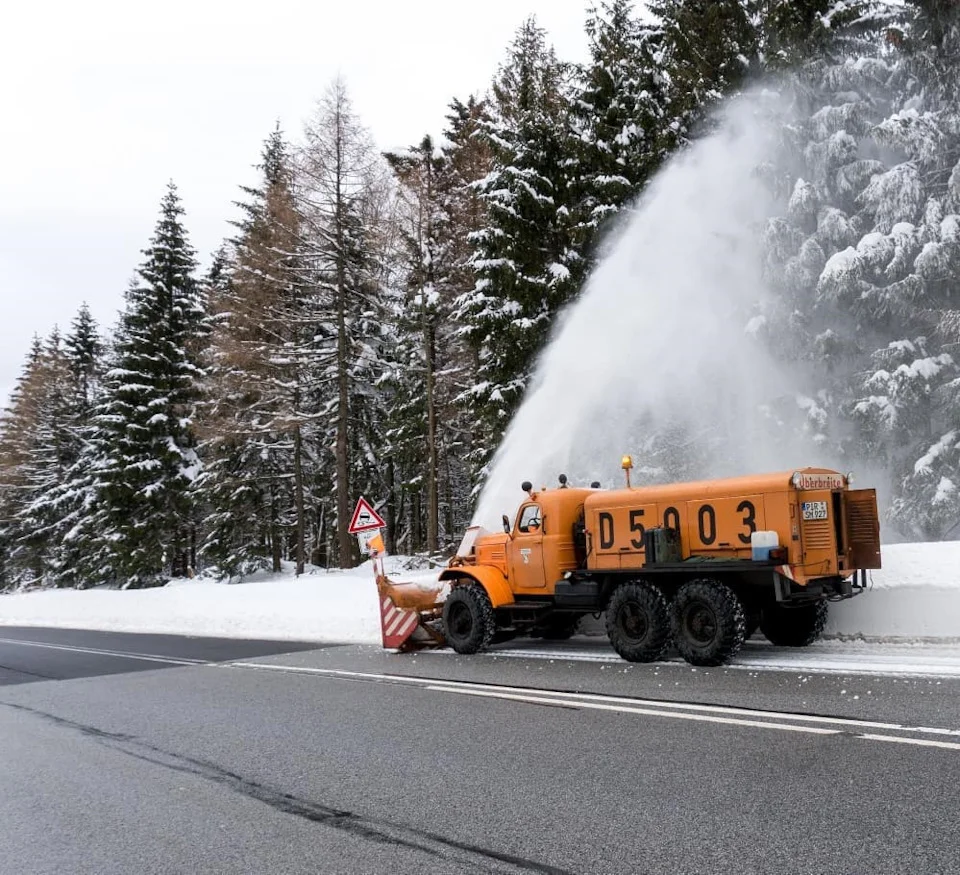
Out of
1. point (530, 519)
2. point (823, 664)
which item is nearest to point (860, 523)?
point (823, 664)

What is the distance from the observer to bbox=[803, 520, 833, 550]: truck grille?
8852 millimetres

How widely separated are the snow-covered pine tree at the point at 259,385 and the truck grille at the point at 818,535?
19.0m

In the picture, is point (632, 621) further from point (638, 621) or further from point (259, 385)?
point (259, 385)

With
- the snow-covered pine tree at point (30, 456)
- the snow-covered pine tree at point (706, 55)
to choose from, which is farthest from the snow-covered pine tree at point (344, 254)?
the snow-covered pine tree at point (30, 456)

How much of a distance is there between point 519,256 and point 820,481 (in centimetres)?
1283

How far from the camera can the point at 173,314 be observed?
1426 inches

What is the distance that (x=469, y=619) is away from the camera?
37.2 ft

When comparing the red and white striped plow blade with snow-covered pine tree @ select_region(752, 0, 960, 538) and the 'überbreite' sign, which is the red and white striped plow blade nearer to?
the 'überbreite' sign

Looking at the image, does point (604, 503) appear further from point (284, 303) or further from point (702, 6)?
point (284, 303)

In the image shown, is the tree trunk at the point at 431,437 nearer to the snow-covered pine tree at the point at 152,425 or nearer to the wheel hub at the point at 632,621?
the snow-covered pine tree at the point at 152,425

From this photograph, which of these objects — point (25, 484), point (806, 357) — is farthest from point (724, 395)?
point (25, 484)

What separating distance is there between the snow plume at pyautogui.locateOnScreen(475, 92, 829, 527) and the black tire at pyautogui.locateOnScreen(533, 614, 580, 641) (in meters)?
5.14

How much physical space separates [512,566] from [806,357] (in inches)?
389

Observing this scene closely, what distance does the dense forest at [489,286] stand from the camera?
54.6 feet
